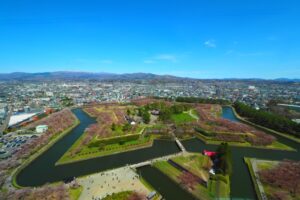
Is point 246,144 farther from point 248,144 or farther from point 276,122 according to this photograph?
point 276,122

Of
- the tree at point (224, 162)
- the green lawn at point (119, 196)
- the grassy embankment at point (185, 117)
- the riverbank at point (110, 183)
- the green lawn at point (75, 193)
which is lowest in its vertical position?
the green lawn at point (75, 193)

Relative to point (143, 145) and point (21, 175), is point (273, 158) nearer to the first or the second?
point (143, 145)

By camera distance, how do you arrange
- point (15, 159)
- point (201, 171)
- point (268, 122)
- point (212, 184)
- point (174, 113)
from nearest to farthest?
point (212, 184) → point (201, 171) → point (15, 159) → point (268, 122) → point (174, 113)

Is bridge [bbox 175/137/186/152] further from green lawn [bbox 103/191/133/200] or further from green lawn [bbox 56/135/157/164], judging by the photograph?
green lawn [bbox 103/191/133/200]

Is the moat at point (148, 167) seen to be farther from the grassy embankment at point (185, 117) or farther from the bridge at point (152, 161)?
the grassy embankment at point (185, 117)

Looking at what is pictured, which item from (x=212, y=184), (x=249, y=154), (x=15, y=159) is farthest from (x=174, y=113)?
(x=15, y=159)

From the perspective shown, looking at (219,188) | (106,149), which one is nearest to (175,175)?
(219,188)

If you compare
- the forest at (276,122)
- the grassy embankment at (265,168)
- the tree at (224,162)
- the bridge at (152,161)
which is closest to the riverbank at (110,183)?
the bridge at (152,161)

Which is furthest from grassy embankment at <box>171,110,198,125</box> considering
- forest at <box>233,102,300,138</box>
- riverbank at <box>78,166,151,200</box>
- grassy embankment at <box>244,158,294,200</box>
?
riverbank at <box>78,166,151,200</box>
